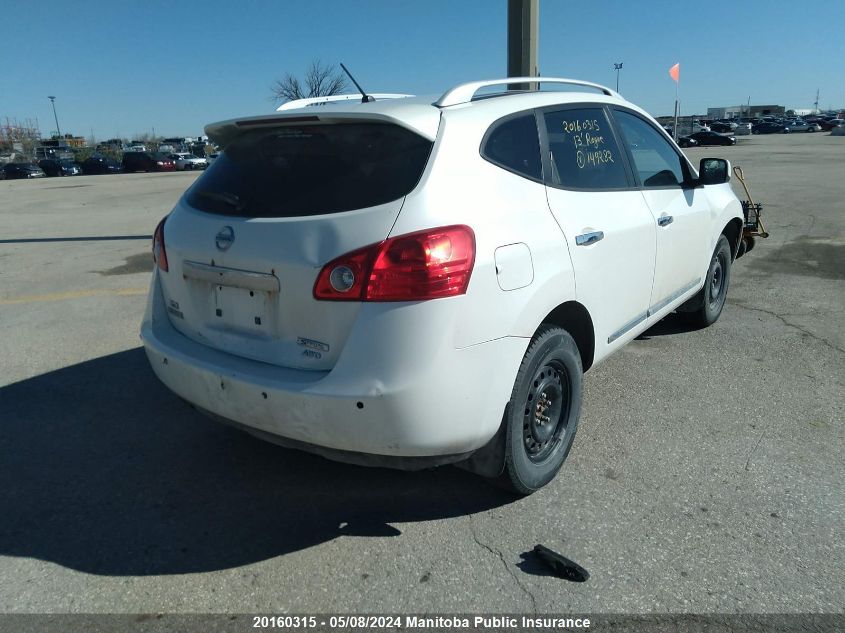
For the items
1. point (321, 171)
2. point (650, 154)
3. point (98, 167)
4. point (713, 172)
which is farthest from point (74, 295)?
point (98, 167)

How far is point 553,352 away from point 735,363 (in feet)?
7.82

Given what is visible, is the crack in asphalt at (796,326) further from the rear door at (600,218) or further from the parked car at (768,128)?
the parked car at (768,128)

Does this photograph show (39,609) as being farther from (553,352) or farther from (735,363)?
(735,363)

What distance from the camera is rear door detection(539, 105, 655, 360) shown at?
10.6ft

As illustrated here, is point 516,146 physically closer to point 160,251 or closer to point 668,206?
point 668,206

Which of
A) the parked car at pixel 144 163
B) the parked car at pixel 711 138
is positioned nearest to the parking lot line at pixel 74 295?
the parked car at pixel 144 163

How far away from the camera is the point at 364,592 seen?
2.55 meters

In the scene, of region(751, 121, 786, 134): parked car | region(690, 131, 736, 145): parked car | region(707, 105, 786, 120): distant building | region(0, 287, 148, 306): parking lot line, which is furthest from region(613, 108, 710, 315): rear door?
region(707, 105, 786, 120): distant building

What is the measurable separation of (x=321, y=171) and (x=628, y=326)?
2015 millimetres

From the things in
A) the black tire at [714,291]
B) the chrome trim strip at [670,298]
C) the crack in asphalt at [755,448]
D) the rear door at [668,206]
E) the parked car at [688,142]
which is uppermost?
the rear door at [668,206]

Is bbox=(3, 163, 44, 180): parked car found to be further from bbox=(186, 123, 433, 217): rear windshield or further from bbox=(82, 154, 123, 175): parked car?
bbox=(186, 123, 433, 217): rear windshield

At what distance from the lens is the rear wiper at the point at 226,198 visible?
2.92 meters

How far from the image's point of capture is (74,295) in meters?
7.20

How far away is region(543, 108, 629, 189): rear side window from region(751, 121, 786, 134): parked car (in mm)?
77177
